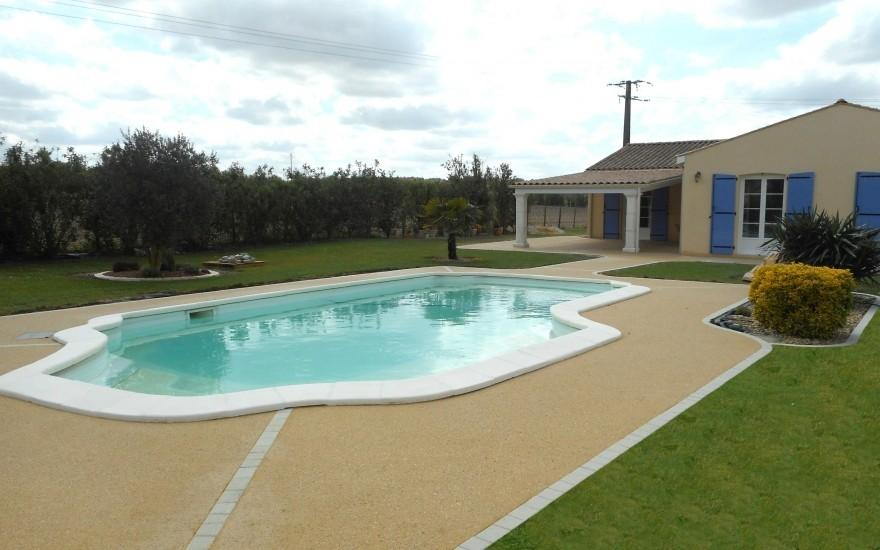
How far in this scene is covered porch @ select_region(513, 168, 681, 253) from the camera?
Answer: 22.9 meters

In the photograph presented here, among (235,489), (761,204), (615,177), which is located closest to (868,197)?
(761,204)

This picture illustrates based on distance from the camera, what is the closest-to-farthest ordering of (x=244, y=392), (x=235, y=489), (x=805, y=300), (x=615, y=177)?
(x=235, y=489) → (x=244, y=392) → (x=805, y=300) → (x=615, y=177)

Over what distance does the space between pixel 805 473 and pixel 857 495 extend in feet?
1.24

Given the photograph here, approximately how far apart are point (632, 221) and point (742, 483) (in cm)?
1924

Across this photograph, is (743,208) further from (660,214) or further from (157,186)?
(157,186)

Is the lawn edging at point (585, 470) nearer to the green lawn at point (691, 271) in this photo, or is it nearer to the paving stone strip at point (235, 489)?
the paving stone strip at point (235, 489)

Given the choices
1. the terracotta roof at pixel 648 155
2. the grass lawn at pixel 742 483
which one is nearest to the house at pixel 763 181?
the terracotta roof at pixel 648 155

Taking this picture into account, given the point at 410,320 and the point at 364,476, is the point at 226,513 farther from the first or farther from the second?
the point at 410,320

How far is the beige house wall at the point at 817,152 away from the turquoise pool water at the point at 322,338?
8344 mm

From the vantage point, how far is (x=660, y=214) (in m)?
27.3

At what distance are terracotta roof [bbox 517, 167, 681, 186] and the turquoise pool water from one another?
823cm

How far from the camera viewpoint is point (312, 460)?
4.96 metres

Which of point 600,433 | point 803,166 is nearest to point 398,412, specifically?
point 600,433

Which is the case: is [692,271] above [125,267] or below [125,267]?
below
